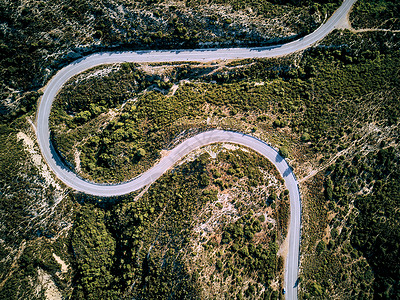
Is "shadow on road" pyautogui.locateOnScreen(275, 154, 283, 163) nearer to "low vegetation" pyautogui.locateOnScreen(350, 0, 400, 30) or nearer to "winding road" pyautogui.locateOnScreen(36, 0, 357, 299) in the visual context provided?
"winding road" pyautogui.locateOnScreen(36, 0, 357, 299)

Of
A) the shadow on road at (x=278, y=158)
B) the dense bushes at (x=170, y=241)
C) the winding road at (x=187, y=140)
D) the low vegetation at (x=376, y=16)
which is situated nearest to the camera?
the dense bushes at (x=170, y=241)

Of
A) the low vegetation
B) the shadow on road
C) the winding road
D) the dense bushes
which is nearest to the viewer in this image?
the dense bushes

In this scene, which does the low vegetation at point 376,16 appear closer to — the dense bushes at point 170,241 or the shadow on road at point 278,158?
the shadow on road at point 278,158

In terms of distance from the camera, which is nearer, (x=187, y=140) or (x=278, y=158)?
(x=278, y=158)

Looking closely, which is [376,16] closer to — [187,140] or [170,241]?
[187,140]

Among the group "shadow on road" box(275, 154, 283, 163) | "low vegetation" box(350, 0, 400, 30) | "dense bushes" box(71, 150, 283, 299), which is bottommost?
"dense bushes" box(71, 150, 283, 299)

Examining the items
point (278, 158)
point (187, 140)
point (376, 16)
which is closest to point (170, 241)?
point (187, 140)

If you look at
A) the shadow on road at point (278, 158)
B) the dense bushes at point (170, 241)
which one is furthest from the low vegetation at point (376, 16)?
the dense bushes at point (170, 241)

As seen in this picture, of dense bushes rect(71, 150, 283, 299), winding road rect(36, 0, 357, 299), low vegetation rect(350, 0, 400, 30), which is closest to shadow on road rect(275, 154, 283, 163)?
winding road rect(36, 0, 357, 299)

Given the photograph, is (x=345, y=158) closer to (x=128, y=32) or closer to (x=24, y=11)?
(x=128, y=32)
